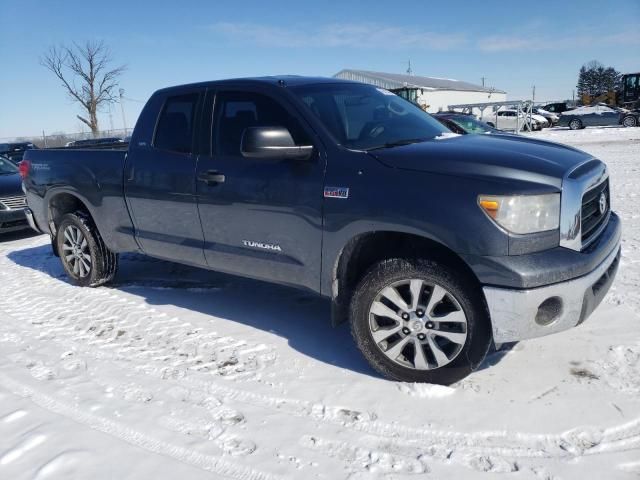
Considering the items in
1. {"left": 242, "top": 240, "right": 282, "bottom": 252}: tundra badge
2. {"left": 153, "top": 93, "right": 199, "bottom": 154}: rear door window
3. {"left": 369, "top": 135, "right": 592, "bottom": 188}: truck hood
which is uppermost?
{"left": 153, "top": 93, "right": 199, "bottom": 154}: rear door window

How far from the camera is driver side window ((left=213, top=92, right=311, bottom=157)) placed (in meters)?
3.65

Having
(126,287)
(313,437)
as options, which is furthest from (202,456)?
(126,287)

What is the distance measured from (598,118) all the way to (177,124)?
30411 mm

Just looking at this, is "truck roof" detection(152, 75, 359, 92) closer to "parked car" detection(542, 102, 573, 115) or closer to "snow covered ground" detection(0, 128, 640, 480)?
"snow covered ground" detection(0, 128, 640, 480)

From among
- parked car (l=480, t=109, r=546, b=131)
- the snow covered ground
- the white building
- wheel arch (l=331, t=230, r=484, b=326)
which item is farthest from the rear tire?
wheel arch (l=331, t=230, r=484, b=326)

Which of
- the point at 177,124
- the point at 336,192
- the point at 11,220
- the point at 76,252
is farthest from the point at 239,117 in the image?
the point at 11,220

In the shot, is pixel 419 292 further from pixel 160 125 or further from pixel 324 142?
pixel 160 125

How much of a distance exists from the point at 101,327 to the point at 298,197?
222 centimetres

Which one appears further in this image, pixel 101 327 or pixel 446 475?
pixel 101 327

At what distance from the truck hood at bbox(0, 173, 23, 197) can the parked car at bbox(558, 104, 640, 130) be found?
2951 centimetres

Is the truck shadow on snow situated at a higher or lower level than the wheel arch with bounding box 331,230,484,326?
lower

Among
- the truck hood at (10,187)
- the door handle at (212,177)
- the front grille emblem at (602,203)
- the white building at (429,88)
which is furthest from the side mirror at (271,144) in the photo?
the white building at (429,88)

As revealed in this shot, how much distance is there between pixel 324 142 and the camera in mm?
3320

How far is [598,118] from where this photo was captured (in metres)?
28.8
